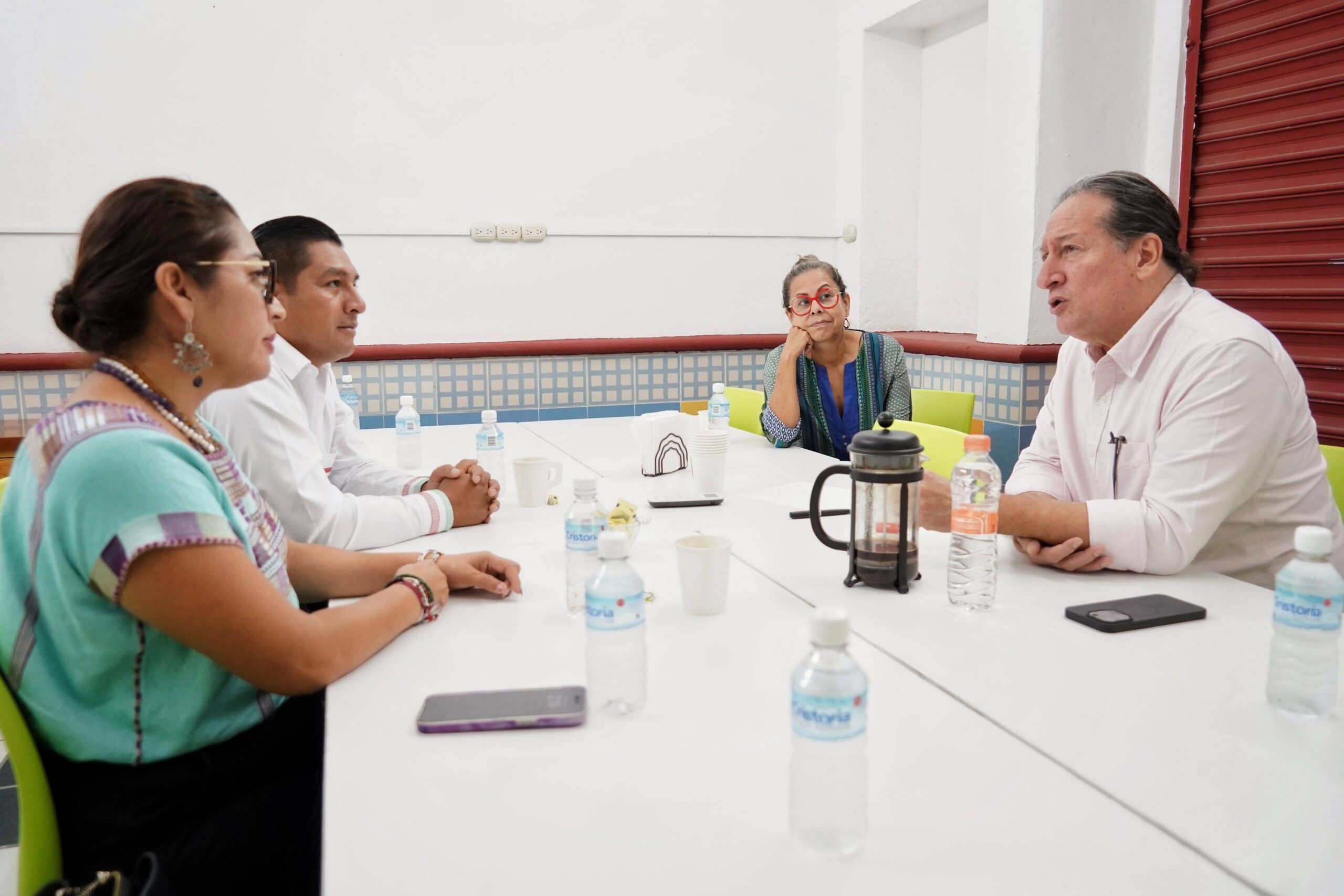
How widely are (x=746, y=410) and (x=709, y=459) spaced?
1.40 meters

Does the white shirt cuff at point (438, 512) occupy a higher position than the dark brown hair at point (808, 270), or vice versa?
the dark brown hair at point (808, 270)

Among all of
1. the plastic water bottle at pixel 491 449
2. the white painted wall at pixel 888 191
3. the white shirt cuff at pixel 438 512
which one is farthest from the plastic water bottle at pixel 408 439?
the white painted wall at pixel 888 191

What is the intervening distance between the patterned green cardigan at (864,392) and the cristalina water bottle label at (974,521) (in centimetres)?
163

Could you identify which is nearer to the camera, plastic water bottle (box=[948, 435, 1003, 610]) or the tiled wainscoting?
plastic water bottle (box=[948, 435, 1003, 610])

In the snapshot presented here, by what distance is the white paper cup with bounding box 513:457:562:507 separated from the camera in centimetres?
214

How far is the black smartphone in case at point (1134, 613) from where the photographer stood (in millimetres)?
1263

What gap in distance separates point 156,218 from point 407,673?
640 mm

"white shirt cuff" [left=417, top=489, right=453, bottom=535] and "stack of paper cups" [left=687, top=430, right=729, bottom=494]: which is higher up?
"stack of paper cups" [left=687, top=430, right=729, bottom=494]

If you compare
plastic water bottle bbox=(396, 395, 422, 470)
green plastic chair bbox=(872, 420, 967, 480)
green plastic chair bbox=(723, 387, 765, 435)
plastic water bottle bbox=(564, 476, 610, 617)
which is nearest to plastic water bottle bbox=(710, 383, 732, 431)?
green plastic chair bbox=(723, 387, 765, 435)

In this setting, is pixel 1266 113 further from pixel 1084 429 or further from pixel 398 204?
pixel 398 204

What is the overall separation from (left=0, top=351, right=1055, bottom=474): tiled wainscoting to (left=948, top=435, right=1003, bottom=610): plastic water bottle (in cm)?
237

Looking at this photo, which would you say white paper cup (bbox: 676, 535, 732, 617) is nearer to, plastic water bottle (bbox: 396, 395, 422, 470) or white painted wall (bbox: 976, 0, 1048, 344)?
plastic water bottle (bbox: 396, 395, 422, 470)

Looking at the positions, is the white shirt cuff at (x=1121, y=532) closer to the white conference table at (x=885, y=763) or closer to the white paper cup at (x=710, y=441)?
the white conference table at (x=885, y=763)

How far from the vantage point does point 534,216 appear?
4371mm
